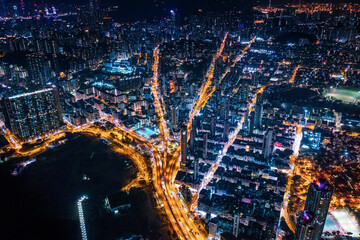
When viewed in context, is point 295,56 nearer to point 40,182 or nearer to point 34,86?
point 34,86

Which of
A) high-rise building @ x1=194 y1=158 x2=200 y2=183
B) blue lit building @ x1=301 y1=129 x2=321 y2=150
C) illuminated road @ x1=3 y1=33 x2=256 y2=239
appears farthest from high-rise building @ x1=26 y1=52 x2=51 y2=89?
blue lit building @ x1=301 y1=129 x2=321 y2=150

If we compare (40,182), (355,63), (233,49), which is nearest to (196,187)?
(40,182)

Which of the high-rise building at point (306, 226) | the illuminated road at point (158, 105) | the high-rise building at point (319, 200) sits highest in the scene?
the high-rise building at point (319, 200)

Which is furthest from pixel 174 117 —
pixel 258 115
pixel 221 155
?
pixel 258 115

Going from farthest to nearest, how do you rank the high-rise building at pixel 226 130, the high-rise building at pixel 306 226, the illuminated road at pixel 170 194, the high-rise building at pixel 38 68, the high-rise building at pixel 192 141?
1. the high-rise building at pixel 38 68
2. the high-rise building at pixel 226 130
3. the high-rise building at pixel 192 141
4. the illuminated road at pixel 170 194
5. the high-rise building at pixel 306 226

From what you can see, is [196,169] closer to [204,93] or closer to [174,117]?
[174,117]

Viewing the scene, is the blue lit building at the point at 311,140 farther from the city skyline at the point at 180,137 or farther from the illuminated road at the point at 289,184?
the illuminated road at the point at 289,184

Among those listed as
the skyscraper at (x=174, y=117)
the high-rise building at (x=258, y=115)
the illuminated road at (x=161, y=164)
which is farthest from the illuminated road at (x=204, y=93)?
the high-rise building at (x=258, y=115)
